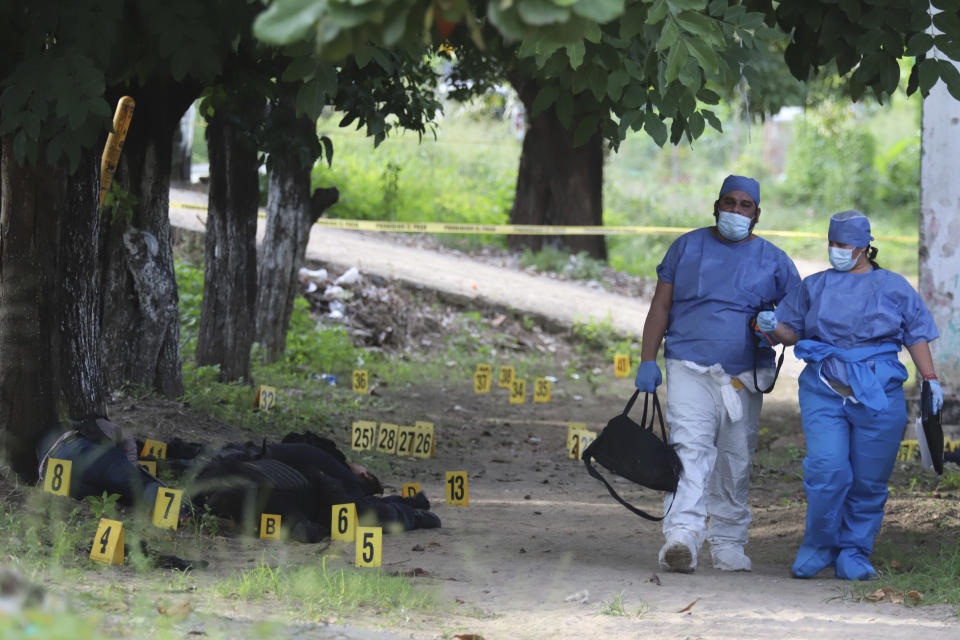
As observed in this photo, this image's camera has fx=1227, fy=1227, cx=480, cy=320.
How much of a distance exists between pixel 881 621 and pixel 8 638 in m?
3.30

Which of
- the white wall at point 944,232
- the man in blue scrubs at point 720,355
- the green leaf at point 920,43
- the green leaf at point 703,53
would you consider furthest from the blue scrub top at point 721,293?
the white wall at point 944,232

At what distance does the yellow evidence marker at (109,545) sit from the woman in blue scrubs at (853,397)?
305cm

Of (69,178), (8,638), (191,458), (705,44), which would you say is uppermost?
(705,44)

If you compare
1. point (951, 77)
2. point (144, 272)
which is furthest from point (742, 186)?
point (144, 272)

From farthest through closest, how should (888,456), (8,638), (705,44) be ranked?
(888,456)
(705,44)
(8,638)

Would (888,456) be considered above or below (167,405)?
above

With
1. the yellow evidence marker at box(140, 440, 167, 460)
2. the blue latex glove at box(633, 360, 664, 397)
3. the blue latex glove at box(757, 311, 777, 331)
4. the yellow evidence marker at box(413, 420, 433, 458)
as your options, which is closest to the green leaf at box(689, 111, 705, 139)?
the blue latex glove at box(757, 311, 777, 331)

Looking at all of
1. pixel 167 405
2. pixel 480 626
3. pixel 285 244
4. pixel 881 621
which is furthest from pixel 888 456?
pixel 285 244

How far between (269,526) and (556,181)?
1241 centimetres

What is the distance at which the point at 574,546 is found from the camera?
6.43m

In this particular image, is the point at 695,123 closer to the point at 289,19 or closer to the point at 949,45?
the point at 949,45

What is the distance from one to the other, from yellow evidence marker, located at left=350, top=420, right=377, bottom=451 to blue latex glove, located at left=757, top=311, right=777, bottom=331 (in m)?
3.64

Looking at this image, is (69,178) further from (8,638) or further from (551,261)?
(551,261)

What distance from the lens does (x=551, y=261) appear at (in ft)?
59.1
